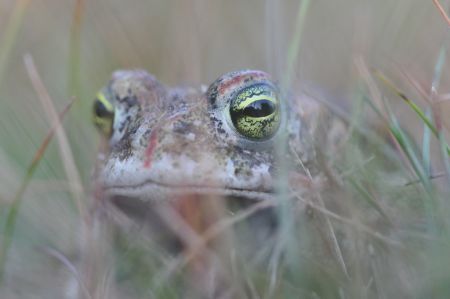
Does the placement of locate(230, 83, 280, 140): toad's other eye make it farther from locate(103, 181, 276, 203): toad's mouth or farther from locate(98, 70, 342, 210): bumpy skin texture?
locate(103, 181, 276, 203): toad's mouth

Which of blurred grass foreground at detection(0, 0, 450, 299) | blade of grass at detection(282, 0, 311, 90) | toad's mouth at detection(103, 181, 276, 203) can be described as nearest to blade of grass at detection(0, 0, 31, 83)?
blurred grass foreground at detection(0, 0, 450, 299)

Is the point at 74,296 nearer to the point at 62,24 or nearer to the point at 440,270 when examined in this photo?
the point at 440,270

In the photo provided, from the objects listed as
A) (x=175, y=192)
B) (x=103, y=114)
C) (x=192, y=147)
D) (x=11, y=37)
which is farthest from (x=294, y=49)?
(x=11, y=37)

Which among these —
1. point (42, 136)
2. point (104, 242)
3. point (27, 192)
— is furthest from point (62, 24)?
point (104, 242)

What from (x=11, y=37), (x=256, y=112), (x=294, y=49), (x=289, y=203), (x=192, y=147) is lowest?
(x=289, y=203)

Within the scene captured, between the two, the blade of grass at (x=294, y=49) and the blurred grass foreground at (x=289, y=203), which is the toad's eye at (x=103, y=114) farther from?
the blade of grass at (x=294, y=49)

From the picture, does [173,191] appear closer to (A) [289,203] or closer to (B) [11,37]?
(A) [289,203]
